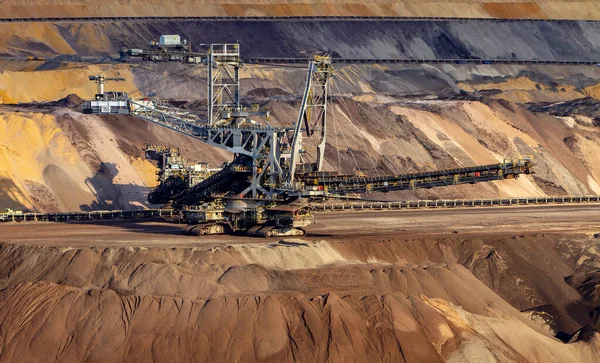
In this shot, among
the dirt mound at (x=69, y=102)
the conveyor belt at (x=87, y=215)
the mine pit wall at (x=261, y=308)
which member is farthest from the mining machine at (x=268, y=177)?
the dirt mound at (x=69, y=102)

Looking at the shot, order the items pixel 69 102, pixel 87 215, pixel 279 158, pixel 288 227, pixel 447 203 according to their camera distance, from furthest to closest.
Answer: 1. pixel 69 102
2. pixel 447 203
3. pixel 87 215
4. pixel 279 158
5. pixel 288 227

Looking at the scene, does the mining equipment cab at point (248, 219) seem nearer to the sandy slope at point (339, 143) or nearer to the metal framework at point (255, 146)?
the metal framework at point (255, 146)

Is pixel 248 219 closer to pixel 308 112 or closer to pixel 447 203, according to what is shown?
pixel 308 112

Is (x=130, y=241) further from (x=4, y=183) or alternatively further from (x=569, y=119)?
(x=569, y=119)

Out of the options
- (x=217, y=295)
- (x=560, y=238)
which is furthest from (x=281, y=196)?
Result: (x=217, y=295)

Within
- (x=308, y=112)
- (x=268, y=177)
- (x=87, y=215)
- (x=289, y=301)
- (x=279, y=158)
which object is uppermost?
(x=308, y=112)

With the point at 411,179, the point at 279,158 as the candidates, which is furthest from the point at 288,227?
the point at 411,179

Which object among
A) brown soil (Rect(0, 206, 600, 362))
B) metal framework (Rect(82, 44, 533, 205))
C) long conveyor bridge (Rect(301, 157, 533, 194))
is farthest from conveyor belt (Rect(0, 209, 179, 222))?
brown soil (Rect(0, 206, 600, 362))
